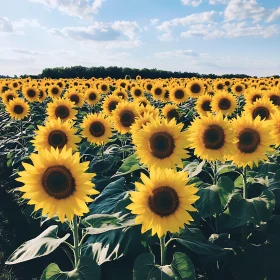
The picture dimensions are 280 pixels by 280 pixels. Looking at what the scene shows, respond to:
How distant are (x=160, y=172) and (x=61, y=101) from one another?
5.21 metres

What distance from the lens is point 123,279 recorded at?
3.98m

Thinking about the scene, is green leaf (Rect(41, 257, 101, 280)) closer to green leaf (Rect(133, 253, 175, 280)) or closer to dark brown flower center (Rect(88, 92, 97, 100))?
green leaf (Rect(133, 253, 175, 280))

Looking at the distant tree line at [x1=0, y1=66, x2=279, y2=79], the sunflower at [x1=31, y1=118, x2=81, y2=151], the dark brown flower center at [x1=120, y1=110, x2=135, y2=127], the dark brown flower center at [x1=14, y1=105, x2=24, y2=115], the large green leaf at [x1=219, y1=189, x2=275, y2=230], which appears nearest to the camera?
the large green leaf at [x1=219, y1=189, x2=275, y2=230]

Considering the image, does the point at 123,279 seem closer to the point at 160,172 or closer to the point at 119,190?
the point at 119,190

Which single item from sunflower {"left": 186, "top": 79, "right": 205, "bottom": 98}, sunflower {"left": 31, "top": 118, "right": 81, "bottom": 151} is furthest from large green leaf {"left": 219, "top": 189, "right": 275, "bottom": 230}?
sunflower {"left": 186, "top": 79, "right": 205, "bottom": 98}

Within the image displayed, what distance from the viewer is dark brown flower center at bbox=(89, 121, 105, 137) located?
6590mm

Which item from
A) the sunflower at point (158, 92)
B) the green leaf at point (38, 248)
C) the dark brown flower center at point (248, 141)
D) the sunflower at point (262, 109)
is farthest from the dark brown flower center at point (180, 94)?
the green leaf at point (38, 248)

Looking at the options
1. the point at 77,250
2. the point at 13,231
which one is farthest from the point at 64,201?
the point at 13,231

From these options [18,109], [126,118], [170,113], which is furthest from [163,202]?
[18,109]

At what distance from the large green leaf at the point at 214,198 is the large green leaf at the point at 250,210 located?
102 millimetres

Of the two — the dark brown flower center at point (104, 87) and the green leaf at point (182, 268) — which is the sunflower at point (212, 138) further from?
the dark brown flower center at point (104, 87)

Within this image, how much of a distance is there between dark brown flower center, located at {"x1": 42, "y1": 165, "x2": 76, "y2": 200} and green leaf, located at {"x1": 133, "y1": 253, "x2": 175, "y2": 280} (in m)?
0.81

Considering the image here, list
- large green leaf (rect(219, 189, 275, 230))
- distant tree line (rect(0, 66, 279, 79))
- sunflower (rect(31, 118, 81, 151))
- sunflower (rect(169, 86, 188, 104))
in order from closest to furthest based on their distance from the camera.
A: large green leaf (rect(219, 189, 275, 230))
sunflower (rect(31, 118, 81, 151))
sunflower (rect(169, 86, 188, 104))
distant tree line (rect(0, 66, 279, 79))

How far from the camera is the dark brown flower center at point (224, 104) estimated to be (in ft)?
29.6
